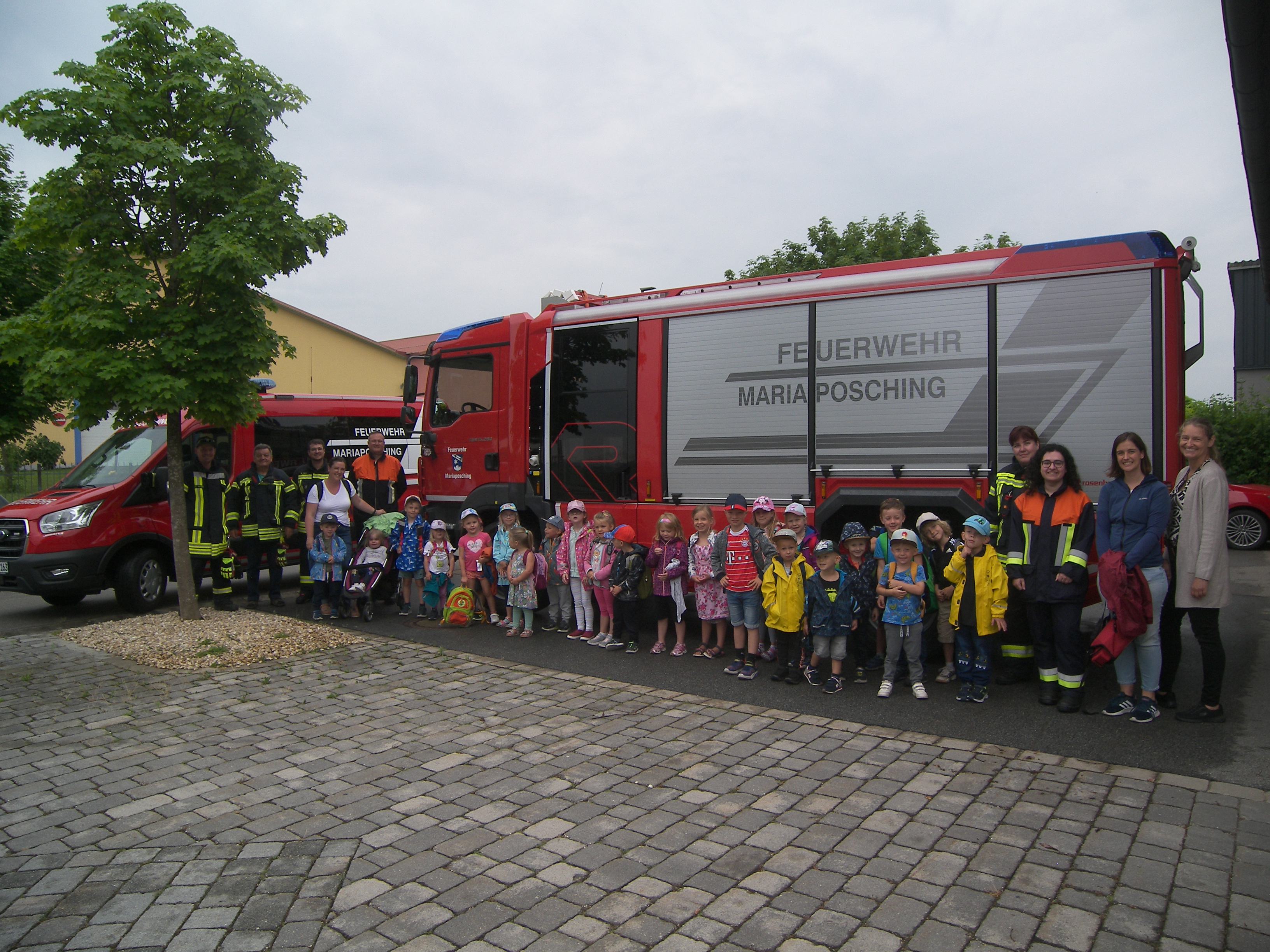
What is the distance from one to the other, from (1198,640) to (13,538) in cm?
1156

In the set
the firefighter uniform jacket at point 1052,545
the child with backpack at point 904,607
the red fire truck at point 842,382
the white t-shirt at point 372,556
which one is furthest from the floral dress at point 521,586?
the firefighter uniform jacket at point 1052,545

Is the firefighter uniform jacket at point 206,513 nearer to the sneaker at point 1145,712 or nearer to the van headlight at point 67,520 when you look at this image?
the van headlight at point 67,520

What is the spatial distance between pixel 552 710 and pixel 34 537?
727cm

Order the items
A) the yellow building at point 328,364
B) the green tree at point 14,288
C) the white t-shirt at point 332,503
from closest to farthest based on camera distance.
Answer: the white t-shirt at point 332,503 → the green tree at point 14,288 → the yellow building at point 328,364

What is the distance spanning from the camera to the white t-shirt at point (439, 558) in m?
9.08

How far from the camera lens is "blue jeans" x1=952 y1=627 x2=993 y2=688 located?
5863 mm

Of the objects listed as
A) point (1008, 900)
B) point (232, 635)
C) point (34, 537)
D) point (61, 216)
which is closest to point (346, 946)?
point (1008, 900)

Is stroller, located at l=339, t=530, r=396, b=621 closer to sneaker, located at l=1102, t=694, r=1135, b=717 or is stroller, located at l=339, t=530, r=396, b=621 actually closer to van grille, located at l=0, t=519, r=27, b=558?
van grille, located at l=0, t=519, r=27, b=558

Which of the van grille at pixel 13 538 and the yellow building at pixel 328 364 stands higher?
the yellow building at pixel 328 364

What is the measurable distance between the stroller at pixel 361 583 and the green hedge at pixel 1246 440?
15.9 metres

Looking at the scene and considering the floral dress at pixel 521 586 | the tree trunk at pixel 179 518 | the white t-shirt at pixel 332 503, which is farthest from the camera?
the white t-shirt at pixel 332 503

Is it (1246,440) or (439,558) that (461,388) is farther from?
(1246,440)

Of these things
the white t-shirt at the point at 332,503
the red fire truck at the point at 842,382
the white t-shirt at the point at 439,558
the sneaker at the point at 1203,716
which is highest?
the red fire truck at the point at 842,382

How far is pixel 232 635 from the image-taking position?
26.5 ft
